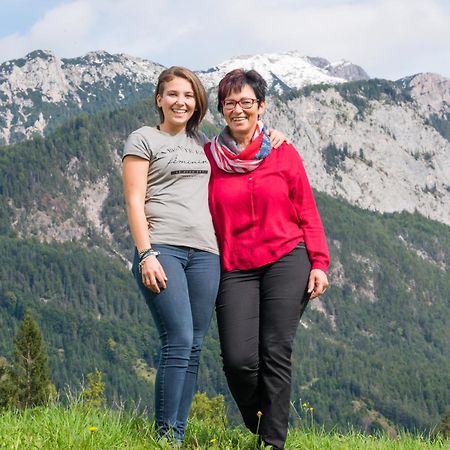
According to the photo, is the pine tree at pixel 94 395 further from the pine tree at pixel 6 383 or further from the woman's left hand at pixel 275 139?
the pine tree at pixel 6 383

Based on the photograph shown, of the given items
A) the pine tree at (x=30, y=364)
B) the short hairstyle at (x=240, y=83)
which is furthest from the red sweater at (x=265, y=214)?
the pine tree at (x=30, y=364)

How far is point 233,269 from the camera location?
26.9 feet

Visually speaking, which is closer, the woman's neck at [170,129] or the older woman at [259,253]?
the older woman at [259,253]

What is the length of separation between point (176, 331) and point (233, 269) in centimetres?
86

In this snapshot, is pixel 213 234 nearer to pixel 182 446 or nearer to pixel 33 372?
pixel 182 446

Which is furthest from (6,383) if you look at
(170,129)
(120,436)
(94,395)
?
(120,436)

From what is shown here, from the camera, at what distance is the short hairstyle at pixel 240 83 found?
8312 millimetres

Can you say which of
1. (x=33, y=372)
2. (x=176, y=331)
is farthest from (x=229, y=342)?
(x=33, y=372)

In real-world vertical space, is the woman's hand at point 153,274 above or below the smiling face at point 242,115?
below

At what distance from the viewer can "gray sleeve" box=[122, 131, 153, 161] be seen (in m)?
7.99

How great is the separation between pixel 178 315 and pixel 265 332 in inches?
33.6

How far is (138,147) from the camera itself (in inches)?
315

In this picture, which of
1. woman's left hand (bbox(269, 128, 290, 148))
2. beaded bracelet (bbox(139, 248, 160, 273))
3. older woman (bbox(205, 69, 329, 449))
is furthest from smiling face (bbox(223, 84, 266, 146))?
beaded bracelet (bbox(139, 248, 160, 273))

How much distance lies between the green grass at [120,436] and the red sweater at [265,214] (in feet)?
5.54
